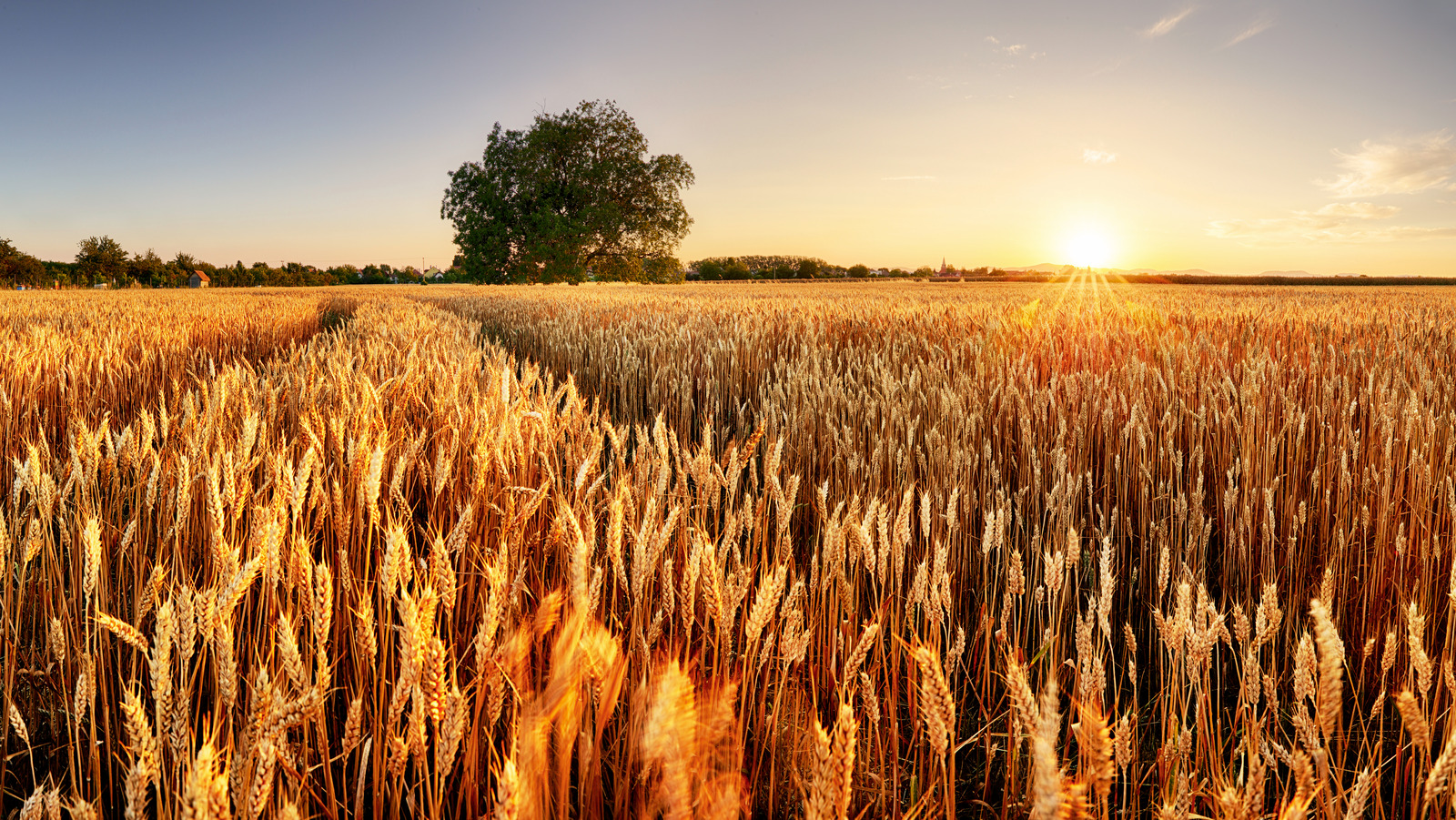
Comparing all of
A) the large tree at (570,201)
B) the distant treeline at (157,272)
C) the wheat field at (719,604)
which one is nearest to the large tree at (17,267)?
the distant treeline at (157,272)

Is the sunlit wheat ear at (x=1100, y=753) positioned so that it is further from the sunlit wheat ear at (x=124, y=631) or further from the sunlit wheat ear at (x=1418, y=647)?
the sunlit wheat ear at (x=124, y=631)

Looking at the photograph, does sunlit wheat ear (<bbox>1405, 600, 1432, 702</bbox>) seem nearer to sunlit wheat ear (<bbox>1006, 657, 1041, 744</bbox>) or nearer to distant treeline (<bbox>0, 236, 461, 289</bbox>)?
sunlit wheat ear (<bbox>1006, 657, 1041, 744</bbox>)

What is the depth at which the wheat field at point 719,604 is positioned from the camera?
733 millimetres

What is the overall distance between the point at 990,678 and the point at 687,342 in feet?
11.6

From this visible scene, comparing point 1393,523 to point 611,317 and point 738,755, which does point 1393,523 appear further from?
point 611,317

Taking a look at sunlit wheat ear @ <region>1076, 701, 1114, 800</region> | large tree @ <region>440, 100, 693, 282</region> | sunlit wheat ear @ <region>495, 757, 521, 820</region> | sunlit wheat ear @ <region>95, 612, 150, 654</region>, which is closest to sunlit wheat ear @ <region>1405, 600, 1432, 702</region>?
sunlit wheat ear @ <region>1076, 701, 1114, 800</region>

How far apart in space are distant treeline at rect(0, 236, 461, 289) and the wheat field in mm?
60348

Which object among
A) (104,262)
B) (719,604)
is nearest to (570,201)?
(719,604)

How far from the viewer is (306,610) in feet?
3.54

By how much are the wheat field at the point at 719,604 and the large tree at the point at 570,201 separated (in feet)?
101

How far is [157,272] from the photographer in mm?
66625

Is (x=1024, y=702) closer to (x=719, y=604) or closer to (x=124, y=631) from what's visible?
(x=719, y=604)

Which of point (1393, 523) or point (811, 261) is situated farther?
point (811, 261)

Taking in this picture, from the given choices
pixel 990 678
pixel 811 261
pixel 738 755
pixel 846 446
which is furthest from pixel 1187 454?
pixel 811 261
